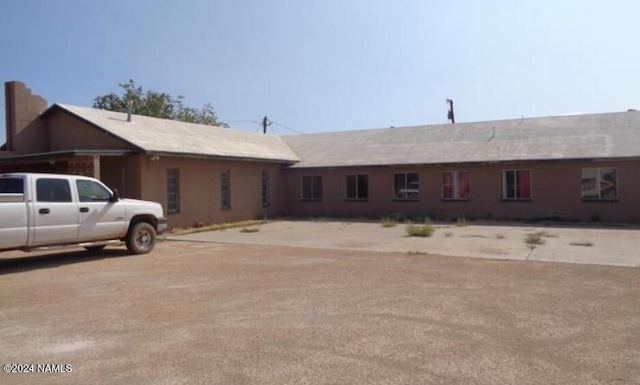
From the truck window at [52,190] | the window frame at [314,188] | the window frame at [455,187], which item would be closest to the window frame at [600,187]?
the window frame at [455,187]

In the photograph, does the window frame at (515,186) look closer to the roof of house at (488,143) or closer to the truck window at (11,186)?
the roof of house at (488,143)

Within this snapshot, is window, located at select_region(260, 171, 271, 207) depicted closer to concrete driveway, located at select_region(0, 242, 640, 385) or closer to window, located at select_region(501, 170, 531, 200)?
window, located at select_region(501, 170, 531, 200)

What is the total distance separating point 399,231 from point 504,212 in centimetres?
676

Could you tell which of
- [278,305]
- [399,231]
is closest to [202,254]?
[278,305]

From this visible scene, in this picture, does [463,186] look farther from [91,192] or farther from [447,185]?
[91,192]

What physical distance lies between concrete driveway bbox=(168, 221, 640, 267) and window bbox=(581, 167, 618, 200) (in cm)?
287

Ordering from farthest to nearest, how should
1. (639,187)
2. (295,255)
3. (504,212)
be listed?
(504,212) < (639,187) < (295,255)

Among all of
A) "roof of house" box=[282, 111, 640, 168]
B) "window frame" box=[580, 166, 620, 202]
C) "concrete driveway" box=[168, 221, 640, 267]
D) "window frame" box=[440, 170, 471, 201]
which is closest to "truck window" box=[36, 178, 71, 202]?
"concrete driveway" box=[168, 221, 640, 267]

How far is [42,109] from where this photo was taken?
2236 centimetres

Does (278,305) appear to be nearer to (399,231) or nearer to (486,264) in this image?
(486,264)

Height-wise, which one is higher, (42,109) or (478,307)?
(42,109)

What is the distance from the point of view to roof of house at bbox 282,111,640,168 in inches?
922

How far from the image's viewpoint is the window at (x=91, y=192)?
42.0 feet

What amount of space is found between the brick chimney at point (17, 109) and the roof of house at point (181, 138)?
38.5 inches
